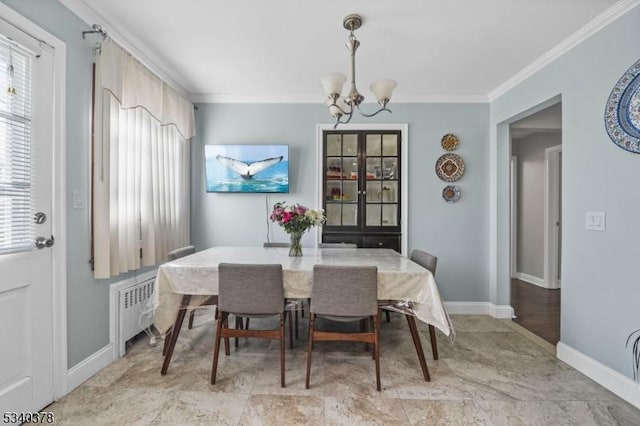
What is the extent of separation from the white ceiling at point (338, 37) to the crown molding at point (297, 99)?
0.24 meters

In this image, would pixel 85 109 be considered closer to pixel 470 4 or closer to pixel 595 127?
pixel 470 4

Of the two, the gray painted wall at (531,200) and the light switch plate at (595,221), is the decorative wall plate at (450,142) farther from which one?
the gray painted wall at (531,200)

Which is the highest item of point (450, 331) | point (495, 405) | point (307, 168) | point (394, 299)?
point (307, 168)

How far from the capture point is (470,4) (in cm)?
188

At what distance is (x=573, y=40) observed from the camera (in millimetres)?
2215

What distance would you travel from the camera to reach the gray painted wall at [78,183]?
183 centimetres

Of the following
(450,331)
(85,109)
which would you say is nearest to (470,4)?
(450,331)

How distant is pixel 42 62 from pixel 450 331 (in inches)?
117

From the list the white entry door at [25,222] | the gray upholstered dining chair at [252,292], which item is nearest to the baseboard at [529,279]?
the gray upholstered dining chair at [252,292]

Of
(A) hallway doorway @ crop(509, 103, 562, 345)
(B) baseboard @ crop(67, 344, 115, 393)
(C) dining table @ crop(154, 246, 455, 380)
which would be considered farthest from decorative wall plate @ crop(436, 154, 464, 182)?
(B) baseboard @ crop(67, 344, 115, 393)

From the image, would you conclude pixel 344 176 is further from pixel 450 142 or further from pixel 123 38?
pixel 123 38

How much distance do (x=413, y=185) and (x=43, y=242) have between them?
10.7 feet

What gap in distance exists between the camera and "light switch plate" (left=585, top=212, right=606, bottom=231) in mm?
1983

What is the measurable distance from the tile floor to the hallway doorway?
1.80 metres
